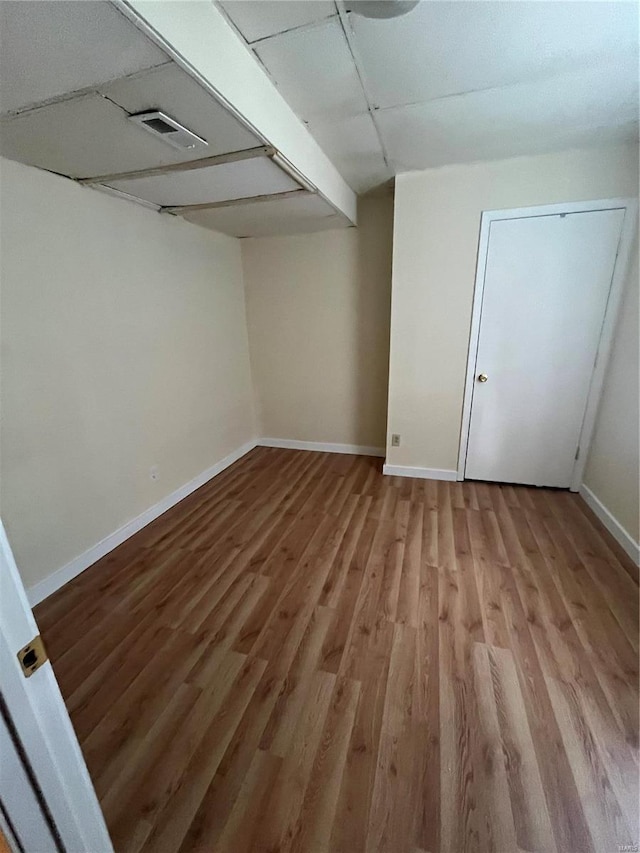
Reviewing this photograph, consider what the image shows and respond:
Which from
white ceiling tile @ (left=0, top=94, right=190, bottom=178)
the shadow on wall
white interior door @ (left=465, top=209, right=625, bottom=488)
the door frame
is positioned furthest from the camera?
the shadow on wall

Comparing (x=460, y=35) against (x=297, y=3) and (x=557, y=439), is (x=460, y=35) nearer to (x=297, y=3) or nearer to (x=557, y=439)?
(x=297, y=3)

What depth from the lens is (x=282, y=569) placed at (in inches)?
83.4

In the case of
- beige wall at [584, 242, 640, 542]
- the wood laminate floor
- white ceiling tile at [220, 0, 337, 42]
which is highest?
white ceiling tile at [220, 0, 337, 42]

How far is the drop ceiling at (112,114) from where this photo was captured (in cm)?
96

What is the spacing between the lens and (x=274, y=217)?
2752mm

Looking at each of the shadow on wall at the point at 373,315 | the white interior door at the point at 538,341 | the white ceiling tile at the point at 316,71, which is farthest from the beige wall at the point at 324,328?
the white ceiling tile at the point at 316,71

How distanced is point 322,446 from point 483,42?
10.5ft

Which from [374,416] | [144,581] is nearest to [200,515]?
[144,581]

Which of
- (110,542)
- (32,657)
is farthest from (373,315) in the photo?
(32,657)

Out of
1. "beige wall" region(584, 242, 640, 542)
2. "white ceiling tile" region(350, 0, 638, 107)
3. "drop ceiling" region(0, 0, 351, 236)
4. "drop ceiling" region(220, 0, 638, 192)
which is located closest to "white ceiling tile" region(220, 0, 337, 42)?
"drop ceiling" region(220, 0, 638, 192)

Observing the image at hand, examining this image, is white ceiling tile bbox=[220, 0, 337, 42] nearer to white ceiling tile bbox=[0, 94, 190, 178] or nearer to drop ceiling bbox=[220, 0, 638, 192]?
drop ceiling bbox=[220, 0, 638, 192]

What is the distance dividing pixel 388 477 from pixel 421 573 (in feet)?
4.24

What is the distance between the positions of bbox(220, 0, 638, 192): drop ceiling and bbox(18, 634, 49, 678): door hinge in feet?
6.22

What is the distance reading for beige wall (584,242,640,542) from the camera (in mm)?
2205
